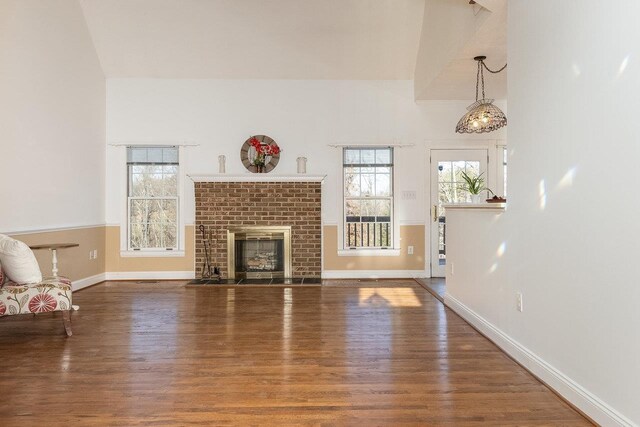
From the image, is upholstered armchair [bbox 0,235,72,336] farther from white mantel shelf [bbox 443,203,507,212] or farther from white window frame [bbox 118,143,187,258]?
white mantel shelf [bbox 443,203,507,212]

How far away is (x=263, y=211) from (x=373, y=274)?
6.18 feet

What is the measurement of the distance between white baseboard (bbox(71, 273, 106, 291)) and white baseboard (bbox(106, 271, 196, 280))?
0.40ft

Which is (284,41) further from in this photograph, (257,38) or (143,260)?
(143,260)

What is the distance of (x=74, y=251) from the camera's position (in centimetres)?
543

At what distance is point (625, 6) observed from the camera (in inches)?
74.8

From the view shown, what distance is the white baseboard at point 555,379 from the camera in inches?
79.1

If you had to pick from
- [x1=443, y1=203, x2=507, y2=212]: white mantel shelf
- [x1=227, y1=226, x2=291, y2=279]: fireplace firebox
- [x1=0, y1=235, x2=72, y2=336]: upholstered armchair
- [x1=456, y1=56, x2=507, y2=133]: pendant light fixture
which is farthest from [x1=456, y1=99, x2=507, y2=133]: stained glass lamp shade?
[x1=0, y1=235, x2=72, y2=336]: upholstered armchair

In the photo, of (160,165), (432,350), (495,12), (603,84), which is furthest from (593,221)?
(160,165)

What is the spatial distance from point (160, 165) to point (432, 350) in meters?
4.81

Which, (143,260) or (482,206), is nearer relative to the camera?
(482,206)

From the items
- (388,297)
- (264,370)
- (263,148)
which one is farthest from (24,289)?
(388,297)

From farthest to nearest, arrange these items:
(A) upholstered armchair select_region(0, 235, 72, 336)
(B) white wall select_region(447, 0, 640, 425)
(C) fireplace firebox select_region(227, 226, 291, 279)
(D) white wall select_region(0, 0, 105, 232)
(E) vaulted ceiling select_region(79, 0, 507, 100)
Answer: (C) fireplace firebox select_region(227, 226, 291, 279) < (E) vaulted ceiling select_region(79, 0, 507, 100) < (D) white wall select_region(0, 0, 105, 232) < (A) upholstered armchair select_region(0, 235, 72, 336) < (B) white wall select_region(447, 0, 640, 425)

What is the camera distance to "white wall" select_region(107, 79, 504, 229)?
20.3 ft

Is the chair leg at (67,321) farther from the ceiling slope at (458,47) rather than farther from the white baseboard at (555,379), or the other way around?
the ceiling slope at (458,47)
